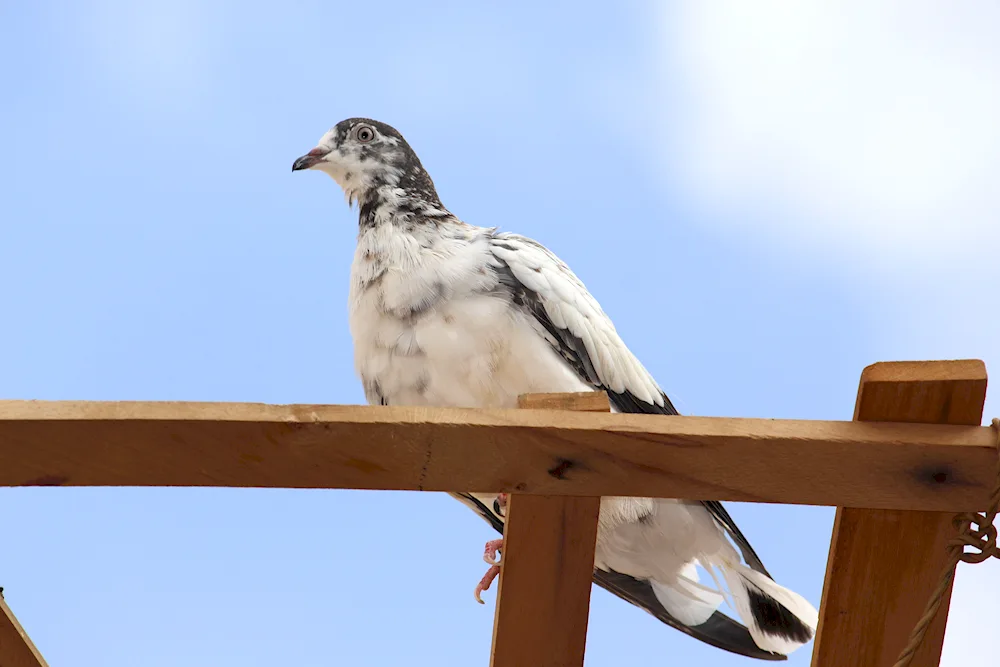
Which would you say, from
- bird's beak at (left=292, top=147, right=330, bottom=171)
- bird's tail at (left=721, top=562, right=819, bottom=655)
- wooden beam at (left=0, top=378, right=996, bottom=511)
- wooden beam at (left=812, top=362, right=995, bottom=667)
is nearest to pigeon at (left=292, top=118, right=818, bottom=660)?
bird's tail at (left=721, top=562, right=819, bottom=655)

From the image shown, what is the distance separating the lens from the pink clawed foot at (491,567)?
2.99 metres

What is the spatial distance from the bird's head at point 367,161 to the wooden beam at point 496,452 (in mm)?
1829

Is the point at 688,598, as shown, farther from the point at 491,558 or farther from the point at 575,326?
the point at 575,326

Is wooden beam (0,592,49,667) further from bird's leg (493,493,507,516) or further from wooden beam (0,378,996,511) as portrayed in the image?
bird's leg (493,493,507,516)

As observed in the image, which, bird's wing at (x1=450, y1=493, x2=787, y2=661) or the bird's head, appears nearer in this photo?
bird's wing at (x1=450, y1=493, x2=787, y2=661)

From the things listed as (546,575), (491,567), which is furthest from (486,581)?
(546,575)

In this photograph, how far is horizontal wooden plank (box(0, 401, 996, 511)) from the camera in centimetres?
174

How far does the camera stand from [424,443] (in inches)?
70.7

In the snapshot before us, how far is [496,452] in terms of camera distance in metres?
1.81

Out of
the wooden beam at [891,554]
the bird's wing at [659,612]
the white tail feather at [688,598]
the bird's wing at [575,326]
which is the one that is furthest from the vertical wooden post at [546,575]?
the white tail feather at [688,598]

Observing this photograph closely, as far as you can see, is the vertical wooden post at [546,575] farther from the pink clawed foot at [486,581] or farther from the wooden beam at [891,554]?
the pink clawed foot at [486,581]

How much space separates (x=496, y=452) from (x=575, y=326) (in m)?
1.41

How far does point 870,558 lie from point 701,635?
1211 millimetres

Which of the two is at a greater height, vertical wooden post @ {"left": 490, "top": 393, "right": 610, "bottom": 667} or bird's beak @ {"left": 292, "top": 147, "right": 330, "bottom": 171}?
bird's beak @ {"left": 292, "top": 147, "right": 330, "bottom": 171}
